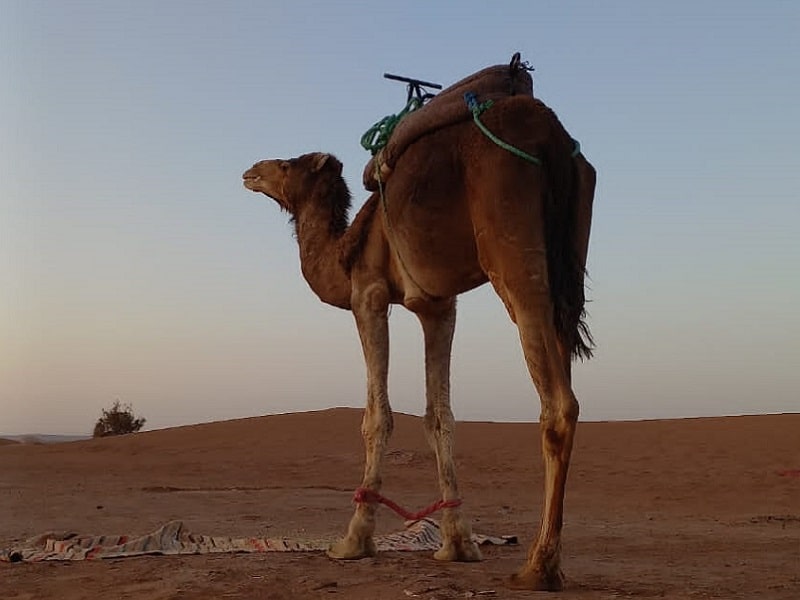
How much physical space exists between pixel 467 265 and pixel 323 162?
258 centimetres

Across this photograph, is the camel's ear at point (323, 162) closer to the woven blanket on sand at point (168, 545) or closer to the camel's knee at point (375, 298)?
the camel's knee at point (375, 298)

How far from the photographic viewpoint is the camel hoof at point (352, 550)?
607 centimetres

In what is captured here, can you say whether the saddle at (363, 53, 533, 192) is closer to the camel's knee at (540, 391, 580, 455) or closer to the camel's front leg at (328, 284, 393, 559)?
the camel's front leg at (328, 284, 393, 559)

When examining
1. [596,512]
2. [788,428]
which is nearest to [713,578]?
[596,512]

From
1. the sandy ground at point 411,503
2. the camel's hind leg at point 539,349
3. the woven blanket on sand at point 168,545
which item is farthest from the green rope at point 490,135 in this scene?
the woven blanket on sand at point 168,545

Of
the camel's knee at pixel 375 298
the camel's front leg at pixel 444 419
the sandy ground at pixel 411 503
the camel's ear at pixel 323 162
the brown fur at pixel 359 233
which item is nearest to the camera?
the sandy ground at pixel 411 503

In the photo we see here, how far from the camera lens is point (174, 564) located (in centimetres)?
587

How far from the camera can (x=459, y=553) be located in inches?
242

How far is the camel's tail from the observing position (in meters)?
4.77

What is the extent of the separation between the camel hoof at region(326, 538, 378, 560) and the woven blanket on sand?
606 millimetres

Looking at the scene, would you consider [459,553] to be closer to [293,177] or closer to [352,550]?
[352,550]

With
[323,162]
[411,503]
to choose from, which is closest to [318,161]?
[323,162]

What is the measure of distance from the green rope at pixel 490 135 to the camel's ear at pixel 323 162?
99.1 inches

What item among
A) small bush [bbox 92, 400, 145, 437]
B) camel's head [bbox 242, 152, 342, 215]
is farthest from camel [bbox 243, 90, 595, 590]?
small bush [bbox 92, 400, 145, 437]
